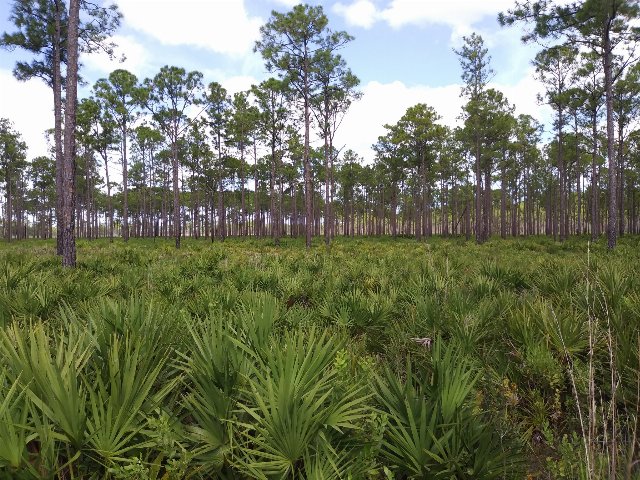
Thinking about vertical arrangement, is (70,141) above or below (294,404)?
above

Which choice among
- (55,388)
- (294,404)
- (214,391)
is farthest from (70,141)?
(294,404)

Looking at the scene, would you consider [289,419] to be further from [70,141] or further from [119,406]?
[70,141]

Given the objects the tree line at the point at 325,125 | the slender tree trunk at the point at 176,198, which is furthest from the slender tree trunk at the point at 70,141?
the slender tree trunk at the point at 176,198

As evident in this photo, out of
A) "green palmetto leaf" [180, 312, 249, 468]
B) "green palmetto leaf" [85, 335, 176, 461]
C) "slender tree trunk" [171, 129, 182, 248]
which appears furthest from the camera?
"slender tree trunk" [171, 129, 182, 248]

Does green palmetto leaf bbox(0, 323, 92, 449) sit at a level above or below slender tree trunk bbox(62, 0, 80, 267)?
below

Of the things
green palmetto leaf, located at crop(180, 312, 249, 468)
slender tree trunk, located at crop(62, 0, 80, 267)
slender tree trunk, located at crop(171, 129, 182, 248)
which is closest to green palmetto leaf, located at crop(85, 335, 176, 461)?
green palmetto leaf, located at crop(180, 312, 249, 468)

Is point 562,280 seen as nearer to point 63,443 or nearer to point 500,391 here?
point 500,391

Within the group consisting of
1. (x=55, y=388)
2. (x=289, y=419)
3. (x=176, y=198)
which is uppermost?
(x=176, y=198)

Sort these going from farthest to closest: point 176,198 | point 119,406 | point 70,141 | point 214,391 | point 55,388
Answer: point 176,198
point 70,141
point 214,391
point 119,406
point 55,388

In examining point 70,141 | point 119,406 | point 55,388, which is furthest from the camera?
point 70,141

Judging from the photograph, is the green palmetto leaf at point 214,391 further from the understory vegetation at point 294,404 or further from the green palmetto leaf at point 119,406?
the green palmetto leaf at point 119,406

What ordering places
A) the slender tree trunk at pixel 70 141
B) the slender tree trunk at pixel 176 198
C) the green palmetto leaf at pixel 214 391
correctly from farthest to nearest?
the slender tree trunk at pixel 176 198 → the slender tree trunk at pixel 70 141 → the green palmetto leaf at pixel 214 391

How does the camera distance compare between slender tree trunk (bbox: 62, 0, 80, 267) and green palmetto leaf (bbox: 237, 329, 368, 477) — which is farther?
slender tree trunk (bbox: 62, 0, 80, 267)

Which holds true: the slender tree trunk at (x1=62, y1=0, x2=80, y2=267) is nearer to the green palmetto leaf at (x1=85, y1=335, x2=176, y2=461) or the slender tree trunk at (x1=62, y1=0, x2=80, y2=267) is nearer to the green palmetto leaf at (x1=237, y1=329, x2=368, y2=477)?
the green palmetto leaf at (x1=85, y1=335, x2=176, y2=461)
